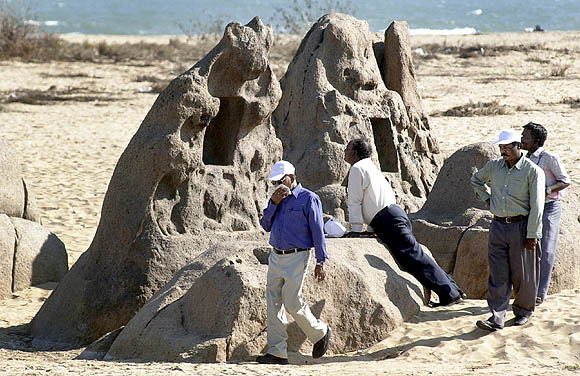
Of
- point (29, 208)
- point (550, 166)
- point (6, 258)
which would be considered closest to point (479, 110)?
point (29, 208)

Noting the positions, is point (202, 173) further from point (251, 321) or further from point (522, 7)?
point (522, 7)

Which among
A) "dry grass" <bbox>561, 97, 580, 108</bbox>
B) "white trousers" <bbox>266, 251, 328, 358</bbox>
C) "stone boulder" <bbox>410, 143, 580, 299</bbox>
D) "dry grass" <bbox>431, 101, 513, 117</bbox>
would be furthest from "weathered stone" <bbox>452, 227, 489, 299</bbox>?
"dry grass" <bbox>561, 97, 580, 108</bbox>

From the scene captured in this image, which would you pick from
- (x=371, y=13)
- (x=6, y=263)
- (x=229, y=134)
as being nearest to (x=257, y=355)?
(x=229, y=134)

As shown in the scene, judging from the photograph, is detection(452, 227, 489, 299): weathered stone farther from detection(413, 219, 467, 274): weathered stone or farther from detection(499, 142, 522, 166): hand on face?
detection(499, 142, 522, 166): hand on face

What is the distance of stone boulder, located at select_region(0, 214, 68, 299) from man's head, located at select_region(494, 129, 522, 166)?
5.11m

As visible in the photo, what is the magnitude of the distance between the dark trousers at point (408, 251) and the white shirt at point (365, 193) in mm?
71

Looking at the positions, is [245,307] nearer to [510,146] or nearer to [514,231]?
[514,231]

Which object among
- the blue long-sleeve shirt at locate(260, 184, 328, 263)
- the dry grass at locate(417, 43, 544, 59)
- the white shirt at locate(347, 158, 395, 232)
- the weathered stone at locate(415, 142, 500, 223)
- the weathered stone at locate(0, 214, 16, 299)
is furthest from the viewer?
the dry grass at locate(417, 43, 544, 59)

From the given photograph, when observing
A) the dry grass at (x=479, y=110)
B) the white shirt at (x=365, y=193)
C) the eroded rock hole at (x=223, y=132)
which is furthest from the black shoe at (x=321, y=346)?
the dry grass at (x=479, y=110)

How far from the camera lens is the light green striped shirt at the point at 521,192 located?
778cm

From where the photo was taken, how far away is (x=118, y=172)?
9070 mm

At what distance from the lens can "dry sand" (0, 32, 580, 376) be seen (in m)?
7.22

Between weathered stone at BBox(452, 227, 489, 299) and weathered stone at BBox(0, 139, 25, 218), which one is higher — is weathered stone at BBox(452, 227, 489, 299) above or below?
below

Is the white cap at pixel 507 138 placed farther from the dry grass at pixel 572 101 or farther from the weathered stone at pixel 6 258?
the dry grass at pixel 572 101
